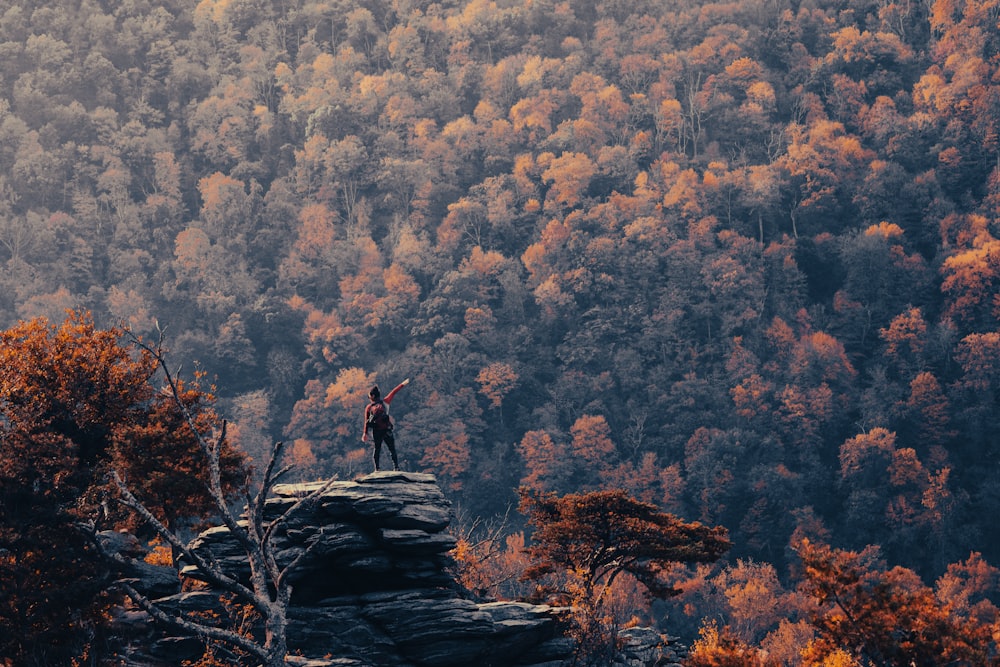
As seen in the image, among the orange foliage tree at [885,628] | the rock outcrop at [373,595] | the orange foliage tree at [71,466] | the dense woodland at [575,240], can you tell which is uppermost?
the orange foliage tree at [71,466]

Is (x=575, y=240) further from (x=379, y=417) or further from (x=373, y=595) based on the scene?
(x=373, y=595)

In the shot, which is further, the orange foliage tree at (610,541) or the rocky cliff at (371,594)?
the orange foliage tree at (610,541)

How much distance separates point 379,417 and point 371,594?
4.34 m

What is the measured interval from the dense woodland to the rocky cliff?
3380 inches

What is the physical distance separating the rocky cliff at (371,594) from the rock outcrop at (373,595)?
2 cm

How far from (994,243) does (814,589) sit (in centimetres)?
10539

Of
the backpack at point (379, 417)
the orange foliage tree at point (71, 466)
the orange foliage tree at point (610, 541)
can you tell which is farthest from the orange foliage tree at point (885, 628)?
the orange foliage tree at point (71, 466)

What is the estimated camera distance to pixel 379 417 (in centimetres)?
2700

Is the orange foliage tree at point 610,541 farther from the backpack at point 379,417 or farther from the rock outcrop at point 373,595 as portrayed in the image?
the backpack at point 379,417

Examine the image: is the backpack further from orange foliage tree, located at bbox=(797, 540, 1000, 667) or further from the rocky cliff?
orange foliage tree, located at bbox=(797, 540, 1000, 667)

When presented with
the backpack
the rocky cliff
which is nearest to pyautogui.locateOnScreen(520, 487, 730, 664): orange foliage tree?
the rocky cliff

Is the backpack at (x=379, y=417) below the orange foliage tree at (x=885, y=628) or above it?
above

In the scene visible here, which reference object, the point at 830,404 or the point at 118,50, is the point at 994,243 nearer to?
the point at 830,404

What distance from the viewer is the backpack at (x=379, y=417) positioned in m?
26.9
